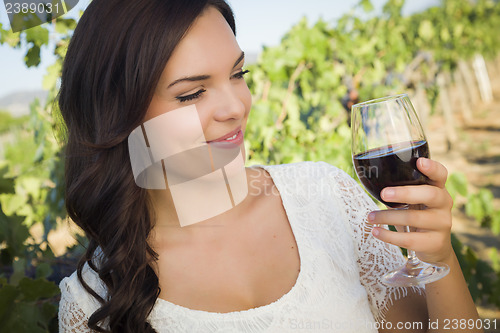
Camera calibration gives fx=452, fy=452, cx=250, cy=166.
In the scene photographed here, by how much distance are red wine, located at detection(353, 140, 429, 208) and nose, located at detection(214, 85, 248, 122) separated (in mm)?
498

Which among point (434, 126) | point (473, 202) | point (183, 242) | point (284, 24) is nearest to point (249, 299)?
point (183, 242)

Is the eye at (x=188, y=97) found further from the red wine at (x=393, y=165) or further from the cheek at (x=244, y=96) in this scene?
the red wine at (x=393, y=165)

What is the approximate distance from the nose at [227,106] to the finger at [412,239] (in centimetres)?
66

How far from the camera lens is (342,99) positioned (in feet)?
13.9

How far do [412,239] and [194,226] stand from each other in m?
0.90

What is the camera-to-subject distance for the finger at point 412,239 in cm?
108

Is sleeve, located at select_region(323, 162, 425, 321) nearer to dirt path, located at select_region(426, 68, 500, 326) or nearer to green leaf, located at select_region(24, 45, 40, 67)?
green leaf, located at select_region(24, 45, 40, 67)

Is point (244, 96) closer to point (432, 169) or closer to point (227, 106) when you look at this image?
point (227, 106)

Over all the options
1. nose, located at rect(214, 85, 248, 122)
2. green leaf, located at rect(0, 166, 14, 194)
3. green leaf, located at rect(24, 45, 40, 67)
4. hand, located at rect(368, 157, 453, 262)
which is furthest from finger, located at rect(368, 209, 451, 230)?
green leaf, located at rect(24, 45, 40, 67)

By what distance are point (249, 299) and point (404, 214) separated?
0.68 metres

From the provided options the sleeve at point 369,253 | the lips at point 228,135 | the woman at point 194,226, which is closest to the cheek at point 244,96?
the woman at point 194,226

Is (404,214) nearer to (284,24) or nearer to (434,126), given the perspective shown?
(284,24)

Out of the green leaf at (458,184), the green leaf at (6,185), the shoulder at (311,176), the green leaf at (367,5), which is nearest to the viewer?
the shoulder at (311,176)

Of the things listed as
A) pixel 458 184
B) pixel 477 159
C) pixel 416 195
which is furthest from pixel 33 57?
pixel 477 159
